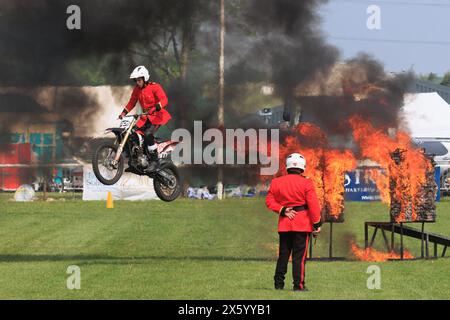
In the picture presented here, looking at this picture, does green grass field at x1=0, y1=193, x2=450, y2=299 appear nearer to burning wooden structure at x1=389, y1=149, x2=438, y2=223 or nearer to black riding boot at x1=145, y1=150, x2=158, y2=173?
burning wooden structure at x1=389, y1=149, x2=438, y2=223

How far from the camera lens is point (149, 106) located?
27547 millimetres

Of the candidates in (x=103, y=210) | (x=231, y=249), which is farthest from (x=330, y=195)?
(x=103, y=210)

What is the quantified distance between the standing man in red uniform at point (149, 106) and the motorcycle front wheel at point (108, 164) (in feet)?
1.05

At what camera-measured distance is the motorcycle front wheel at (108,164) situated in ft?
89.9

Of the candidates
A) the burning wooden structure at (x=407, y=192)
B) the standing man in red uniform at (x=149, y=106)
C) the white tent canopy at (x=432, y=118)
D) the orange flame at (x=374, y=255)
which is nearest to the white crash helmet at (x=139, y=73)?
the standing man in red uniform at (x=149, y=106)

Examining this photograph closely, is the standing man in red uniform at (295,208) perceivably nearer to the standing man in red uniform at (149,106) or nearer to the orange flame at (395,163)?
the standing man in red uniform at (149,106)

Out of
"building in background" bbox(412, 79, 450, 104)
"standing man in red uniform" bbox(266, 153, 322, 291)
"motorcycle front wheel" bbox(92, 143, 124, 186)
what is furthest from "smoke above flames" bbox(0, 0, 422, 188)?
"building in background" bbox(412, 79, 450, 104)

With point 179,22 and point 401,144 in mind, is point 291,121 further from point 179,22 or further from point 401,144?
point 179,22

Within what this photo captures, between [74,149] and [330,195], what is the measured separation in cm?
779

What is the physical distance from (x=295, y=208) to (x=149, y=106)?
4325 millimetres

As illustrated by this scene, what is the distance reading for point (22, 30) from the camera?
103ft

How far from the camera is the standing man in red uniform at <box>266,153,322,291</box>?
82.7ft

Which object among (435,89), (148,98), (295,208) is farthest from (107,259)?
(435,89)

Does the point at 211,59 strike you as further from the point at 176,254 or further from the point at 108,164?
the point at 176,254
